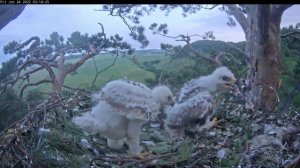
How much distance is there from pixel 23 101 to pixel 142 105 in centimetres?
55

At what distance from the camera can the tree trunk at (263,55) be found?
187 centimetres

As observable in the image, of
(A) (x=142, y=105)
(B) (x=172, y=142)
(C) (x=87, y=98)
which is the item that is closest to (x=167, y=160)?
(B) (x=172, y=142)

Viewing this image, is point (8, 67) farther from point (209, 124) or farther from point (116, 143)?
point (209, 124)

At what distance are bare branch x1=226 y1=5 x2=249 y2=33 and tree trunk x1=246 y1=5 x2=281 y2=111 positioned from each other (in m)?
0.02

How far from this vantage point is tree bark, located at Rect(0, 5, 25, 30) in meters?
1.94

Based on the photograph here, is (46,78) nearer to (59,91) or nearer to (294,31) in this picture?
(59,91)

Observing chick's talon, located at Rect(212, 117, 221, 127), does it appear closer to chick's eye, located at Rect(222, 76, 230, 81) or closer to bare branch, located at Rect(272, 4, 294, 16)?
chick's eye, located at Rect(222, 76, 230, 81)

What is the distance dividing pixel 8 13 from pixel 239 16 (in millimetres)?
983

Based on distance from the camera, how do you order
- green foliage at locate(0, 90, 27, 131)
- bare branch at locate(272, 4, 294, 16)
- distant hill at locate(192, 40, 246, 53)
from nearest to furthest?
bare branch at locate(272, 4, 294, 16) < distant hill at locate(192, 40, 246, 53) < green foliage at locate(0, 90, 27, 131)

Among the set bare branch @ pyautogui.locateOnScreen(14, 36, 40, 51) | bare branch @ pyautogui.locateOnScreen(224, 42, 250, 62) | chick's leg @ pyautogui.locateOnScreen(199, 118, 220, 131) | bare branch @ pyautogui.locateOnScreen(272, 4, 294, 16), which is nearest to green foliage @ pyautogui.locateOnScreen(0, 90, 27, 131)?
bare branch @ pyautogui.locateOnScreen(14, 36, 40, 51)

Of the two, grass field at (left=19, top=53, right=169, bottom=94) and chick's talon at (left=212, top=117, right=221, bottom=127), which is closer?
grass field at (left=19, top=53, right=169, bottom=94)

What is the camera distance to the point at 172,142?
6.65ft

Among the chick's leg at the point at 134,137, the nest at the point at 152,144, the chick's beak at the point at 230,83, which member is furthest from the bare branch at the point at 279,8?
the chick's leg at the point at 134,137

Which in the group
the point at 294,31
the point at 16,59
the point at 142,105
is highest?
the point at 294,31
